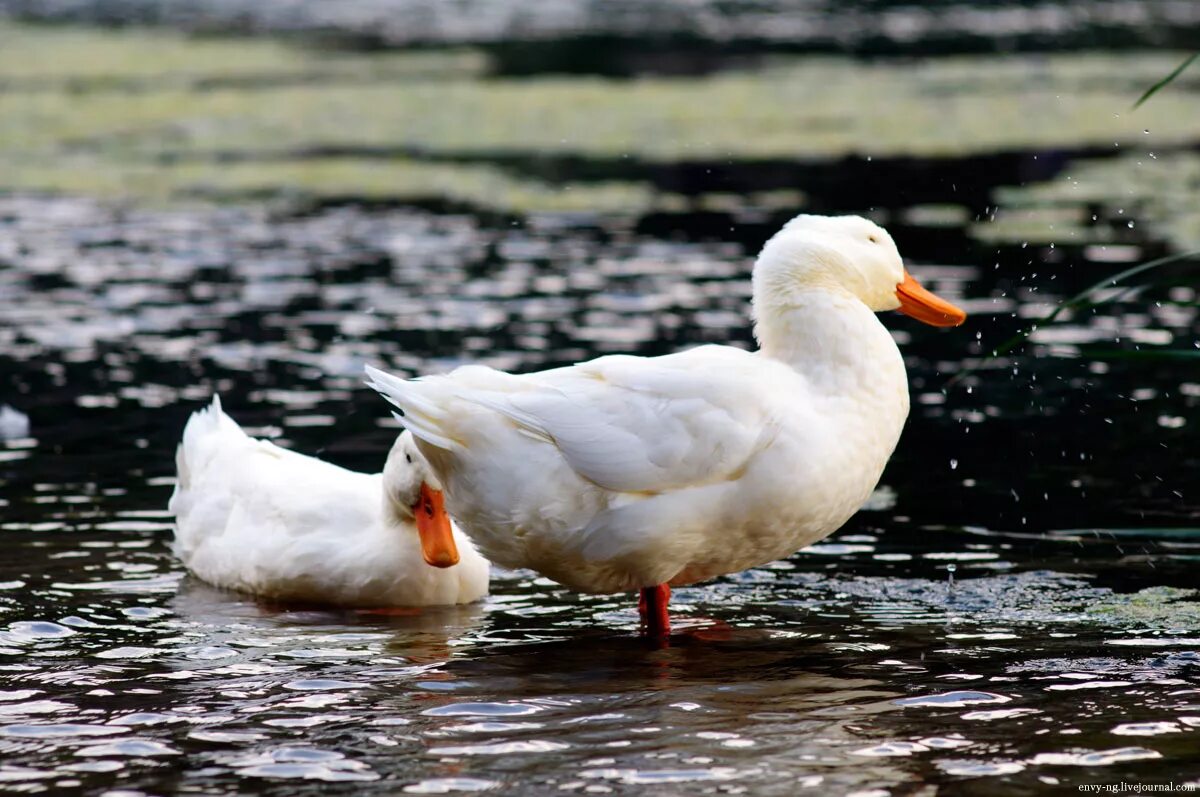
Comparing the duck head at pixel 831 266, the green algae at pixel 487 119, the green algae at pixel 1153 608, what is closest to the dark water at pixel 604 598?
the green algae at pixel 1153 608

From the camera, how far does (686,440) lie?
245 inches

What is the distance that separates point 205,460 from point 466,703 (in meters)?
3.16

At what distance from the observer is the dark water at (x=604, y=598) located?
5414 mm

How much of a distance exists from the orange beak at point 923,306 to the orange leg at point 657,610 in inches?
57.7

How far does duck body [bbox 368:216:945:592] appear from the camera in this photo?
622cm

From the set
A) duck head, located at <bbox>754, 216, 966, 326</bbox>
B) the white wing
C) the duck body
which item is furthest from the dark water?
duck head, located at <bbox>754, 216, 966, 326</bbox>

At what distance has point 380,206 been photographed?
17.5 metres

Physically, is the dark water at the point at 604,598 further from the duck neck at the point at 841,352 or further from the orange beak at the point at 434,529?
the duck neck at the point at 841,352

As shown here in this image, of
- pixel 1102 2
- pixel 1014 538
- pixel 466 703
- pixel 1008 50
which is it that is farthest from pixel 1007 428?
pixel 1102 2

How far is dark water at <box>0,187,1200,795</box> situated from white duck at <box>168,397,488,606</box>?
147 millimetres

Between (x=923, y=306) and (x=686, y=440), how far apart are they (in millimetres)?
1323

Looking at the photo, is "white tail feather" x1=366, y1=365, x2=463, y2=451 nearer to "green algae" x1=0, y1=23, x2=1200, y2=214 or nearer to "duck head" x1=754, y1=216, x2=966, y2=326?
"duck head" x1=754, y1=216, x2=966, y2=326

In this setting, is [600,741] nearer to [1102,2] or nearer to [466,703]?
[466,703]

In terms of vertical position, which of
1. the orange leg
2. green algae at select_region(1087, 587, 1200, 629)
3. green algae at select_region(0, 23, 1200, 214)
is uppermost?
green algae at select_region(0, 23, 1200, 214)
